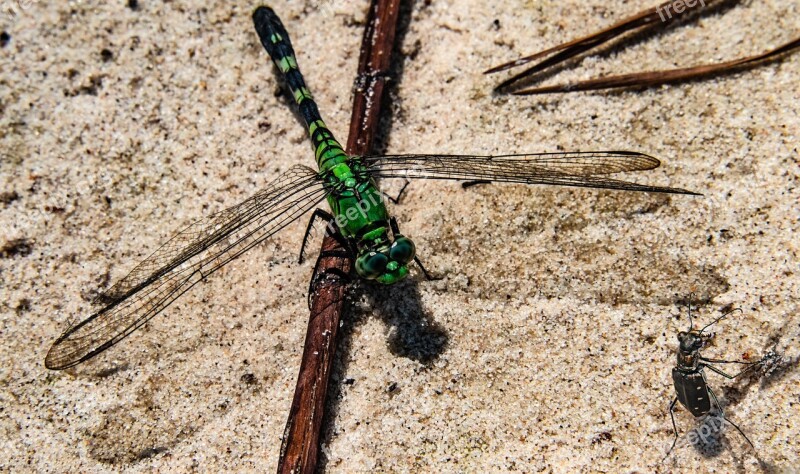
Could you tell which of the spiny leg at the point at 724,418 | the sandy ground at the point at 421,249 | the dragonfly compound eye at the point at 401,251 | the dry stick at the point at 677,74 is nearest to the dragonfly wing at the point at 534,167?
the sandy ground at the point at 421,249

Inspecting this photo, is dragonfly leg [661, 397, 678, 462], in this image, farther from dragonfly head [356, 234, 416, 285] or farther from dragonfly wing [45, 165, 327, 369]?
dragonfly wing [45, 165, 327, 369]

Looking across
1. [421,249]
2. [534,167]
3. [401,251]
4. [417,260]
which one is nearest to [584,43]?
[534,167]

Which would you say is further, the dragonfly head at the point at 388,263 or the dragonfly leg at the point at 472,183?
the dragonfly leg at the point at 472,183

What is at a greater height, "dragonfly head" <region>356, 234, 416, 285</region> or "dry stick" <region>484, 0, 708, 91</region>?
"dry stick" <region>484, 0, 708, 91</region>

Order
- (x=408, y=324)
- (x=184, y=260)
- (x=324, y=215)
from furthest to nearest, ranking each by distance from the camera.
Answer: (x=324, y=215) → (x=408, y=324) → (x=184, y=260)

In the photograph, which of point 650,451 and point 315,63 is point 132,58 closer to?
point 315,63

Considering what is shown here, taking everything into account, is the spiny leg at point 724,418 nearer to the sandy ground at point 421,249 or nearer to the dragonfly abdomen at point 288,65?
the sandy ground at point 421,249

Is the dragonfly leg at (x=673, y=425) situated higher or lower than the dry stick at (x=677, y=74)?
lower

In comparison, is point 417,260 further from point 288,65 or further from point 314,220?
point 288,65

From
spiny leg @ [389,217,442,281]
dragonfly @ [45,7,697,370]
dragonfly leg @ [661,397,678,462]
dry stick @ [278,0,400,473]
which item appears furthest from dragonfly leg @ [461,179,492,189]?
dragonfly leg @ [661,397,678,462]
